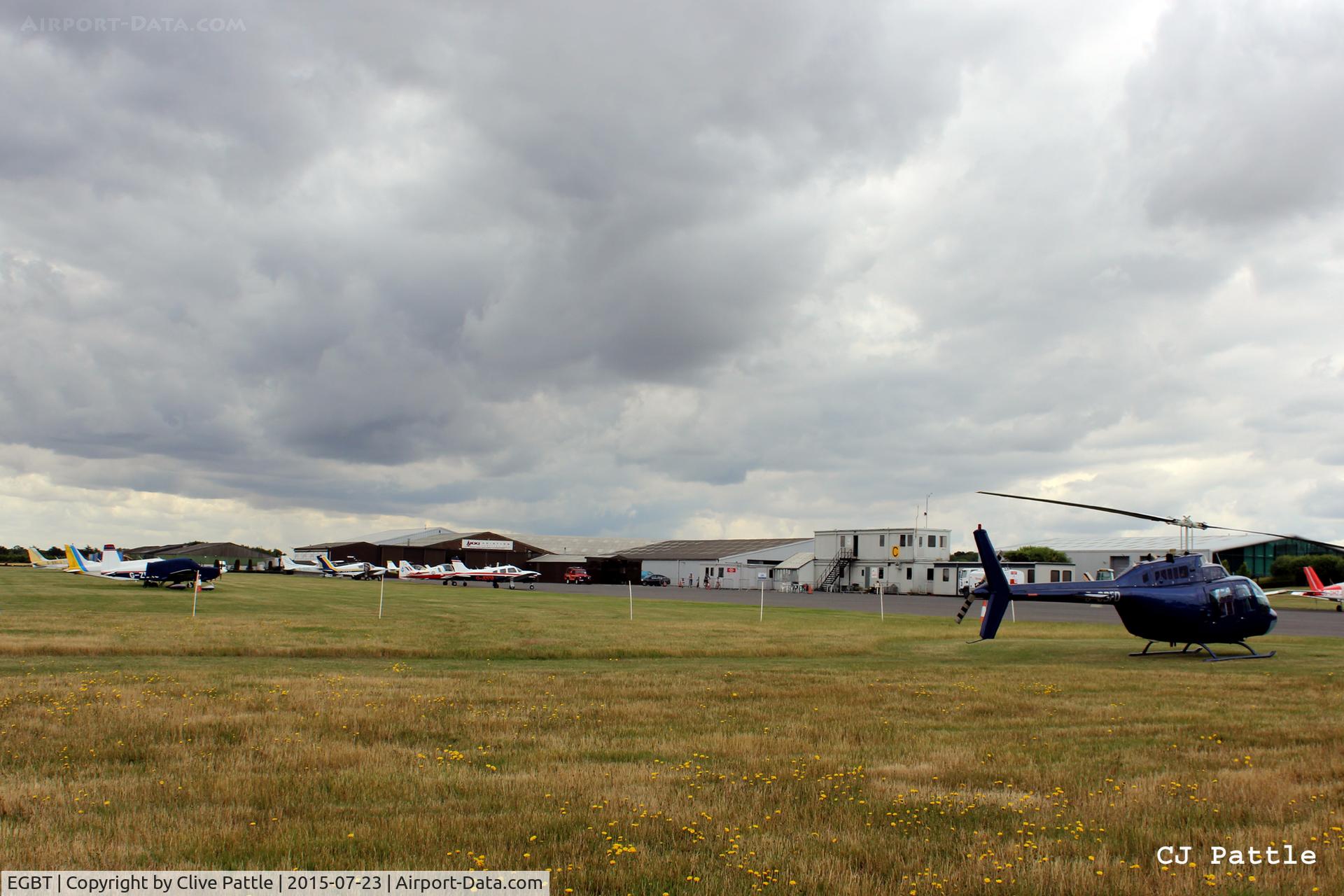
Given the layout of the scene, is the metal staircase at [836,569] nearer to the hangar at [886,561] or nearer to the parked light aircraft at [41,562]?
the hangar at [886,561]

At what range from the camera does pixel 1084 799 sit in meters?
9.31

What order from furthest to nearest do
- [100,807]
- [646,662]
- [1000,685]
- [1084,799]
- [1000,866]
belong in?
[646,662], [1000,685], [1084,799], [100,807], [1000,866]

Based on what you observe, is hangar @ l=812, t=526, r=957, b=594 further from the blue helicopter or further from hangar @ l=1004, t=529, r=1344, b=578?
the blue helicopter

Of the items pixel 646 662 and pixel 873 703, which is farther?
pixel 646 662

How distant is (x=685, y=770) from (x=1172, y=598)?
21.8 m

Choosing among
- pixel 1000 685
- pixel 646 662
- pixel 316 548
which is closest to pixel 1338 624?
pixel 1000 685

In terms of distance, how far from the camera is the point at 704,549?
131 metres

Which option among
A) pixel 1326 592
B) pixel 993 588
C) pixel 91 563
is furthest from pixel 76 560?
pixel 1326 592

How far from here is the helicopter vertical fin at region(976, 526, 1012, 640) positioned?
26641 millimetres

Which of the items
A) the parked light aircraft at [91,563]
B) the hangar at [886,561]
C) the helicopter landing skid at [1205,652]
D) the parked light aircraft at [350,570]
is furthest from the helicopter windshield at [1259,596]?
the parked light aircraft at [350,570]

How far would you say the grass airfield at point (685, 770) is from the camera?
7.23m

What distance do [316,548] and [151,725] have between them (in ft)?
573

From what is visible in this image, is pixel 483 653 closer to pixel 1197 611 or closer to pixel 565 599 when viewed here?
pixel 1197 611

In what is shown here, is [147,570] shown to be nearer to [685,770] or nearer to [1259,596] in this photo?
[685,770]
